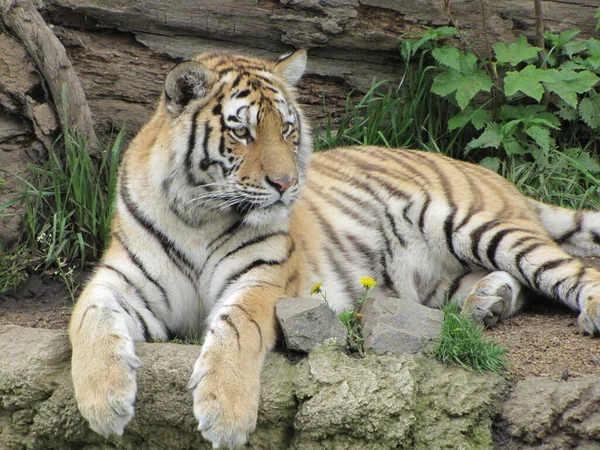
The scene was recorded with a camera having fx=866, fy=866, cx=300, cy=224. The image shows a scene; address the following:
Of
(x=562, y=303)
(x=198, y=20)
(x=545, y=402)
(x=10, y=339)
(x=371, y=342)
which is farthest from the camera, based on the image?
(x=198, y=20)

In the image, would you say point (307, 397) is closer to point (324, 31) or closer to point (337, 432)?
point (337, 432)

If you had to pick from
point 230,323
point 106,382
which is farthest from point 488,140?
point 106,382

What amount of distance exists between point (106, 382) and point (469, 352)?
142cm

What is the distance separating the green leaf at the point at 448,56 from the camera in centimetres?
543

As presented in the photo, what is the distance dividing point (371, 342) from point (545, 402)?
2.28 feet

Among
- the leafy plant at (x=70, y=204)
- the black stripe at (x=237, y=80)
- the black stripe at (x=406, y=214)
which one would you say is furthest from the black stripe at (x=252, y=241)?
the leafy plant at (x=70, y=204)

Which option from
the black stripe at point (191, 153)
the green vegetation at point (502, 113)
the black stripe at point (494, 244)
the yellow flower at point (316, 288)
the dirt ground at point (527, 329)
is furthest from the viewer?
the green vegetation at point (502, 113)

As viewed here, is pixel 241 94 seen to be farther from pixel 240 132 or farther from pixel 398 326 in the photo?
pixel 398 326

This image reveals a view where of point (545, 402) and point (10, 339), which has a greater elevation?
point (545, 402)

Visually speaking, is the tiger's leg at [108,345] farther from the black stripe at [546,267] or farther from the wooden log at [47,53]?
the black stripe at [546,267]

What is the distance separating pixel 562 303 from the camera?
4363 mm

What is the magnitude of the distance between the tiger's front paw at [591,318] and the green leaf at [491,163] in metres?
1.87

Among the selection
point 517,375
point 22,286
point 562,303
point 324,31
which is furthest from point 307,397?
point 324,31

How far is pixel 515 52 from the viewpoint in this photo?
215 inches
